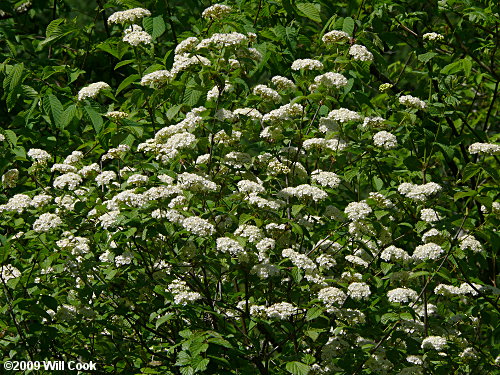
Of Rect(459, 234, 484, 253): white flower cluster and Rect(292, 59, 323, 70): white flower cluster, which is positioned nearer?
Rect(459, 234, 484, 253): white flower cluster

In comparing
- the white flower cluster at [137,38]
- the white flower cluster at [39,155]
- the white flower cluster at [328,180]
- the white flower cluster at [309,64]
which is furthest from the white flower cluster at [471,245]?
the white flower cluster at [39,155]

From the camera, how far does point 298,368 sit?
11.5ft

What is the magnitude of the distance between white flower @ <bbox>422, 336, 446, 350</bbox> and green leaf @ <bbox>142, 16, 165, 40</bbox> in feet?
7.84

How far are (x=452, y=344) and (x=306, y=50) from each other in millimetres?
2635

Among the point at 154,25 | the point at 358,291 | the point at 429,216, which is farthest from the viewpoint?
the point at 154,25

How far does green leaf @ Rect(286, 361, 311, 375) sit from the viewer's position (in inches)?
137

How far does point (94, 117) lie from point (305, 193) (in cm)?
127

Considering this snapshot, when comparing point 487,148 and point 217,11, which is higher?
point 217,11

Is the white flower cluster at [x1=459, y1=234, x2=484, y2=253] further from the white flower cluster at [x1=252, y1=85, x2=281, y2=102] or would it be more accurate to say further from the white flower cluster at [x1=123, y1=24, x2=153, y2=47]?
the white flower cluster at [x1=123, y1=24, x2=153, y2=47]

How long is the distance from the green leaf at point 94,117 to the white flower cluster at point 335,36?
4.59 feet

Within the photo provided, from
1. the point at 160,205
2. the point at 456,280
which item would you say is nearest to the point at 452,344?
the point at 456,280

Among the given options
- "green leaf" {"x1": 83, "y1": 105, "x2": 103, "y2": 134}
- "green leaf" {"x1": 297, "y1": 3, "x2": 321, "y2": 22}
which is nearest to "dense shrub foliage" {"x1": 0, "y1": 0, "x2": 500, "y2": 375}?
"green leaf" {"x1": 83, "y1": 105, "x2": 103, "y2": 134}

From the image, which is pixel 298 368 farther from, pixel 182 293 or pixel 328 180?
pixel 328 180

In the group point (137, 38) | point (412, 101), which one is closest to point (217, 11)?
point (137, 38)
